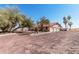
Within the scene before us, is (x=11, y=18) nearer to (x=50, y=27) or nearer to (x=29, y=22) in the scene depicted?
(x=29, y=22)

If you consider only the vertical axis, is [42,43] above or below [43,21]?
below

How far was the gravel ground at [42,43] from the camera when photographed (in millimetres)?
3516

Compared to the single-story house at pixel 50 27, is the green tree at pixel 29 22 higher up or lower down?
higher up

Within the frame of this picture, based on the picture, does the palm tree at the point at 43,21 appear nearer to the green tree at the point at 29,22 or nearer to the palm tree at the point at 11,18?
the green tree at the point at 29,22

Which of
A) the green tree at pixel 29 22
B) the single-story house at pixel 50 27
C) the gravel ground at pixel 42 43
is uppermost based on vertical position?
the green tree at pixel 29 22

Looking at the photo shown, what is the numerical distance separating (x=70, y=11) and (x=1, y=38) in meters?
0.93

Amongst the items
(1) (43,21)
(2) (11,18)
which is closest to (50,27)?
(1) (43,21)

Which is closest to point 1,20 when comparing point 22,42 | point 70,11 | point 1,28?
point 1,28

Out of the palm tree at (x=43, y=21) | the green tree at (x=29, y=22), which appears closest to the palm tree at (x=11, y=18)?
the green tree at (x=29, y=22)

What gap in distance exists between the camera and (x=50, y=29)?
3576 mm

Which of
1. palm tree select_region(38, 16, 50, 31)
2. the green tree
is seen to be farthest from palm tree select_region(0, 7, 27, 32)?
palm tree select_region(38, 16, 50, 31)

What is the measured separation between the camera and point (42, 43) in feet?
11.7

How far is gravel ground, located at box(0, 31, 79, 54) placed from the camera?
11.5 ft
